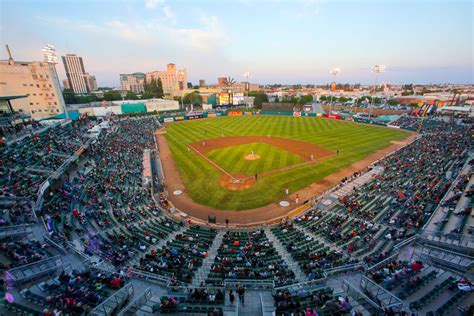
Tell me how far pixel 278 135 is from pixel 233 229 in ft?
114

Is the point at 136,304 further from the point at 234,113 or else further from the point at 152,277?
the point at 234,113

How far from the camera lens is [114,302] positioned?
835cm

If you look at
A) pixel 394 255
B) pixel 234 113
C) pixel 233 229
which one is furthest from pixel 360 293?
pixel 234 113

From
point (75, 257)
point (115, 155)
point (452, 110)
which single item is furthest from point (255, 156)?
point (452, 110)

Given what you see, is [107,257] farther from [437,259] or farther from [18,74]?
[18,74]

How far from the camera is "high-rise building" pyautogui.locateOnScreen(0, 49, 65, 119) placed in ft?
152

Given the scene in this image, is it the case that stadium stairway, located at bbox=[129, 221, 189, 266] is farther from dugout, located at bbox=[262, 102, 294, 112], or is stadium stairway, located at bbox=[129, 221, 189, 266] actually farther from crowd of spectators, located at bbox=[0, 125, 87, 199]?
dugout, located at bbox=[262, 102, 294, 112]

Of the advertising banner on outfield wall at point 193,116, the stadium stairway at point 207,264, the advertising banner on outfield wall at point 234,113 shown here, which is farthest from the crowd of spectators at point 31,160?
the advertising banner on outfield wall at point 234,113

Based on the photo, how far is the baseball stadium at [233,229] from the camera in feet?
28.5

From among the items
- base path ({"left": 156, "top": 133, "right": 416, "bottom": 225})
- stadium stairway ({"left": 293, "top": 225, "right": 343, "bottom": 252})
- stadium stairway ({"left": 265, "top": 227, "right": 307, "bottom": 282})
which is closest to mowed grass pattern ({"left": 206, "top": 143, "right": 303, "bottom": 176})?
base path ({"left": 156, "top": 133, "right": 416, "bottom": 225})

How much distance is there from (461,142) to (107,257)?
48542mm

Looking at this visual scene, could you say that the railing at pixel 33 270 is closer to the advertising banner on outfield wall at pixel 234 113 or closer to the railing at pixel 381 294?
the railing at pixel 381 294

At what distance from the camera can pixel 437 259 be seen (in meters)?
10.8

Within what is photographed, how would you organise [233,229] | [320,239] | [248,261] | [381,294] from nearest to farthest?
[381,294] → [248,261] → [320,239] → [233,229]
